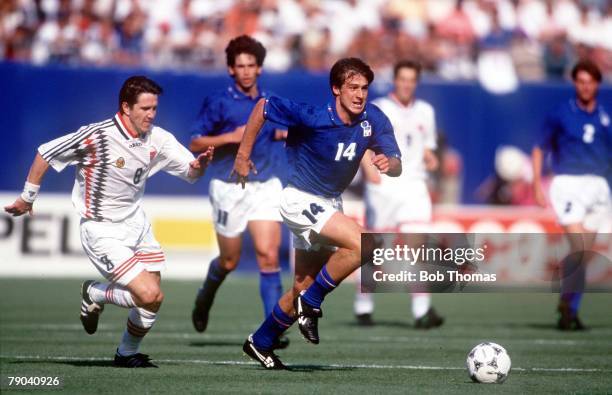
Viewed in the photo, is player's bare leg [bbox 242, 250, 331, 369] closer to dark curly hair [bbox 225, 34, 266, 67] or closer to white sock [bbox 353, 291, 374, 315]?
dark curly hair [bbox 225, 34, 266, 67]

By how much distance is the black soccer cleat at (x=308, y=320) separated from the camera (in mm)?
8820

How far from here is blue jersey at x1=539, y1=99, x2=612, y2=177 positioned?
13.6m

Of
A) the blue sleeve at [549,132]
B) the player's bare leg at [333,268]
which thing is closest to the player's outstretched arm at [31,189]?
the player's bare leg at [333,268]

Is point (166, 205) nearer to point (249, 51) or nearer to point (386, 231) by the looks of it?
point (386, 231)

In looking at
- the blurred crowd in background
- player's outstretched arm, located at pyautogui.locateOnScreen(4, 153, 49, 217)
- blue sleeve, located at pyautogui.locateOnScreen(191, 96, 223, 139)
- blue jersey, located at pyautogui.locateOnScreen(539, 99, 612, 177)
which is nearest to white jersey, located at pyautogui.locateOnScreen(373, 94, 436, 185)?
blue jersey, located at pyautogui.locateOnScreen(539, 99, 612, 177)

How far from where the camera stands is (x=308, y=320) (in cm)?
888

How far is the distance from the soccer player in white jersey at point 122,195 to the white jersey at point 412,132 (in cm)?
455

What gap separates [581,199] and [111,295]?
6.27 m

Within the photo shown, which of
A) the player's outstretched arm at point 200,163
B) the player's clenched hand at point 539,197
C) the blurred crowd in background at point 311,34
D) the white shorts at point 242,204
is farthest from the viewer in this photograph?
the blurred crowd in background at point 311,34

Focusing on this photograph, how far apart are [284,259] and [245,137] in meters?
11.5

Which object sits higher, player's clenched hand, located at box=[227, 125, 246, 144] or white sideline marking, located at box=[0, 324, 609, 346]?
player's clenched hand, located at box=[227, 125, 246, 144]

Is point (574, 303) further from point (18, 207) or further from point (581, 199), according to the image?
point (18, 207)

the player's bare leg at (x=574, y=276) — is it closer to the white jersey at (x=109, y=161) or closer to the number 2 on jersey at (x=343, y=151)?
the number 2 on jersey at (x=343, y=151)

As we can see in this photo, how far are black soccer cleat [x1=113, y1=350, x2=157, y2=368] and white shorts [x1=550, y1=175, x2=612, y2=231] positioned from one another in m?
5.91
